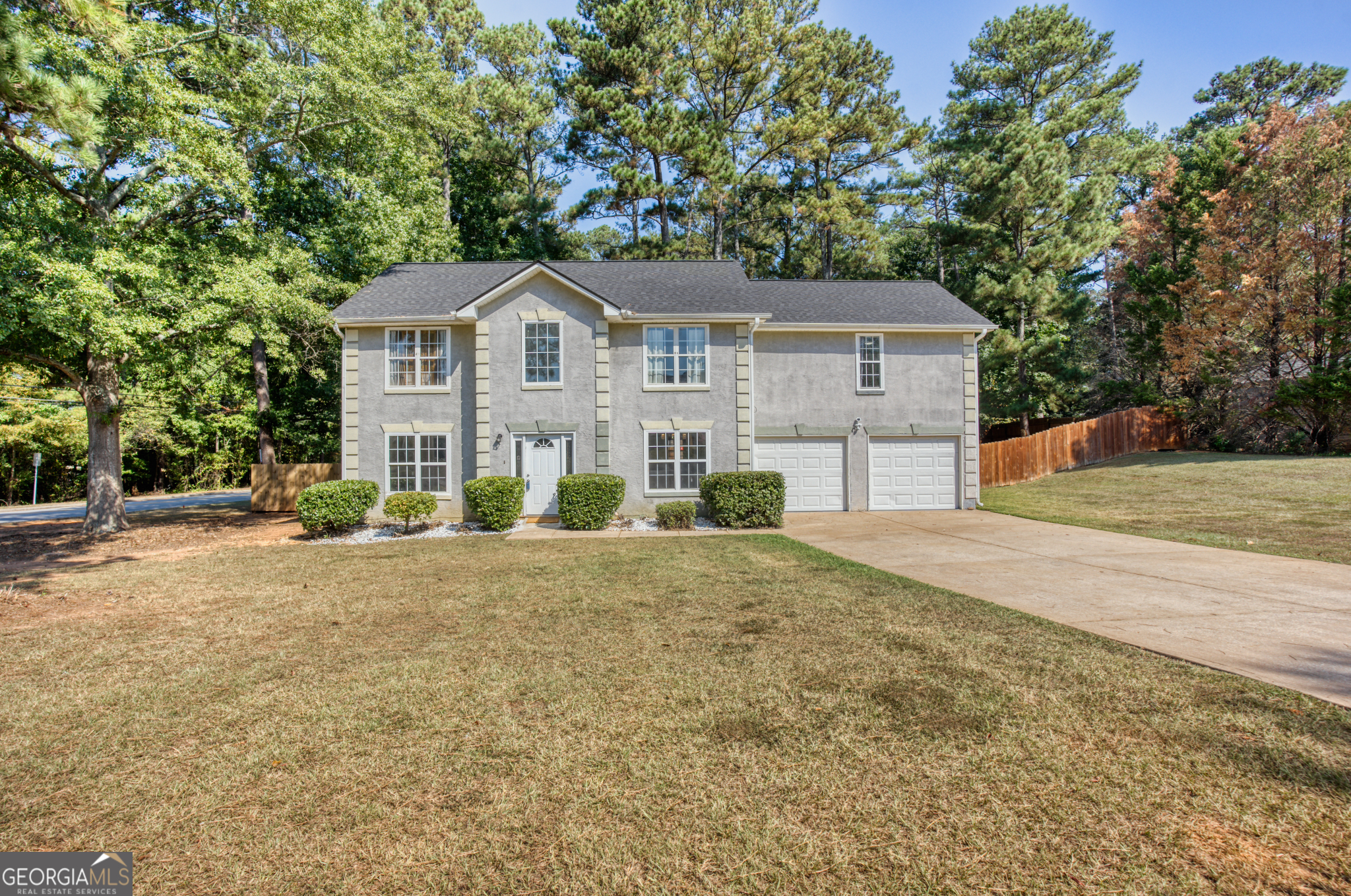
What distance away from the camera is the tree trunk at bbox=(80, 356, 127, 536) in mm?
13852

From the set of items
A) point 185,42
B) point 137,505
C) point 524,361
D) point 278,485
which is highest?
point 185,42

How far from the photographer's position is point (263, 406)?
21.4m

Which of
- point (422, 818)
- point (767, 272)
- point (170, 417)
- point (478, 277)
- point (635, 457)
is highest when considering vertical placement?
point (767, 272)

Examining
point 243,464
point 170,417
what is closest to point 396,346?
point 170,417

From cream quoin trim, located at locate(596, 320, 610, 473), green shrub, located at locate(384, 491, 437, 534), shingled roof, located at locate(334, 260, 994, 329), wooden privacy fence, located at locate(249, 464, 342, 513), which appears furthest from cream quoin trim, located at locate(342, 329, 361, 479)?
cream quoin trim, located at locate(596, 320, 610, 473)

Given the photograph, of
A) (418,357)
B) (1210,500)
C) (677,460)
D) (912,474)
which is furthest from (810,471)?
(418,357)

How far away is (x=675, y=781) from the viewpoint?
3.34 m

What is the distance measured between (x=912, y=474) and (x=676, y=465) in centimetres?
695

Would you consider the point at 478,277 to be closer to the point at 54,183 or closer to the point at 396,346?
the point at 396,346

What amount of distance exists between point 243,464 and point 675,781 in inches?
1311

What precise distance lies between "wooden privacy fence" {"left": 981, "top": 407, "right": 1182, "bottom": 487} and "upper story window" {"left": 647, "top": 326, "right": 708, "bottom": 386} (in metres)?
12.2

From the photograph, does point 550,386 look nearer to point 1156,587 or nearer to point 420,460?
point 420,460

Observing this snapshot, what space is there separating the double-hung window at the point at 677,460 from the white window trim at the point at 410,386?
18.2ft

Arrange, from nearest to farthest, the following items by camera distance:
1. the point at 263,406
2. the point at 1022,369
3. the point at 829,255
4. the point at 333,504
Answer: the point at 333,504 → the point at 263,406 → the point at 1022,369 → the point at 829,255
